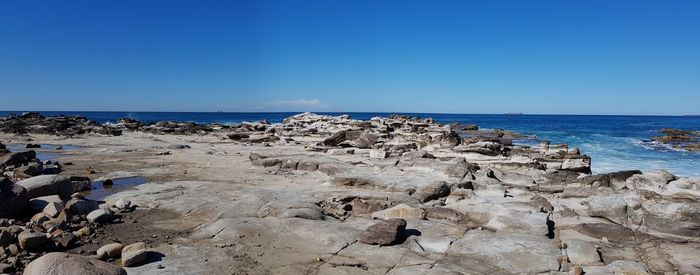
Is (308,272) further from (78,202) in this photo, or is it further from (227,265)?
(78,202)

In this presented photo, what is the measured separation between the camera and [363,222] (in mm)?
8883

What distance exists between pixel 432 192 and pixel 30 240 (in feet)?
27.9

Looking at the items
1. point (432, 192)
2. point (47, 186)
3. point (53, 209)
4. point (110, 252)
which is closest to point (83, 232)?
point (53, 209)

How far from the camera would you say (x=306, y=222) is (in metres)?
8.45

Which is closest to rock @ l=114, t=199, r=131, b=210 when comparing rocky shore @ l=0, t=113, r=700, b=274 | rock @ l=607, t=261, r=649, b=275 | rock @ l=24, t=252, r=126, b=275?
rocky shore @ l=0, t=113, r=700, b=274

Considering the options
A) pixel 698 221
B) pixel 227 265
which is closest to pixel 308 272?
pixel 227 265

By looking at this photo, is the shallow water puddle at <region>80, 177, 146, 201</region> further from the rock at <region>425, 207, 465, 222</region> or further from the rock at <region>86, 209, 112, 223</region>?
the rock at <region>425, 207, 465, 222</region>

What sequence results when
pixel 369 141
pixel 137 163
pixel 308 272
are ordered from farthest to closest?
pixel 369 141, pixel 137 163, pixel 308 272

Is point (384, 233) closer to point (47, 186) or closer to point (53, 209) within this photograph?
point (53, 209)

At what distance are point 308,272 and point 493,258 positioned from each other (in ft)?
9.46

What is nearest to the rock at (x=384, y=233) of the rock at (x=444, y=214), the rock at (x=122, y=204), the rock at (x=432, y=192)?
the rock at (x=444, y=214)

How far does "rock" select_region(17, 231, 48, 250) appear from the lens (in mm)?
6836

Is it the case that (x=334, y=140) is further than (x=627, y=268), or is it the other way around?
(x=334, y=140)

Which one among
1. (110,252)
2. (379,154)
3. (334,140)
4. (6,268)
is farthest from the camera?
(334,140)
